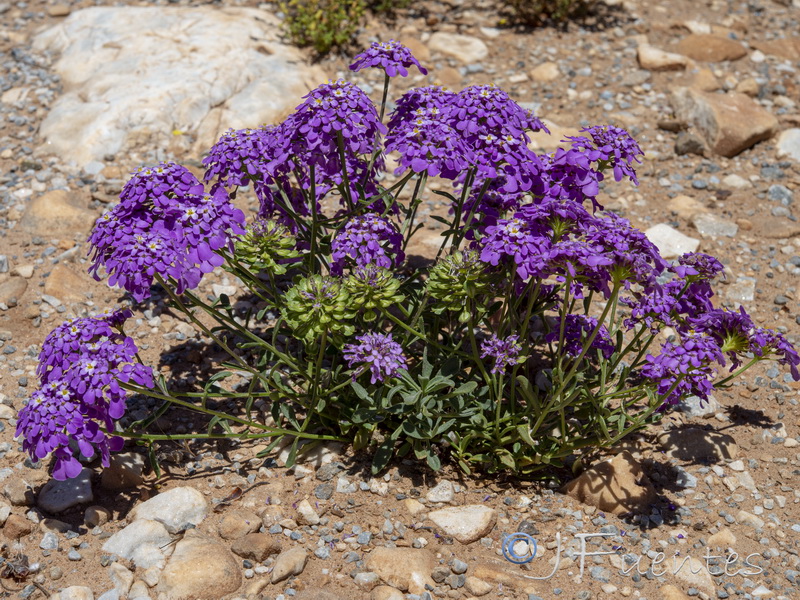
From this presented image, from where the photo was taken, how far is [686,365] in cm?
368

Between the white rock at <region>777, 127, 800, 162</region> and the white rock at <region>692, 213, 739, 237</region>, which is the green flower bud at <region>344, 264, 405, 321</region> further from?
the white rock at <region>777, 127, 800, 162</region>

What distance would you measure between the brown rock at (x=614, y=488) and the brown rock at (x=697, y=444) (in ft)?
1.19

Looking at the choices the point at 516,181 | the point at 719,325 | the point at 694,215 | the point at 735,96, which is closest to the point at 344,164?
the point at 516,181

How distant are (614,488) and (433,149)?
6.82ft

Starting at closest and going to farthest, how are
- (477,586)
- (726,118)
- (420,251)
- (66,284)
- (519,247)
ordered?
(519,247), (477,586), (66,284), (420,251), (726,118)

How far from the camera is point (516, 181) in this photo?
3.84 m

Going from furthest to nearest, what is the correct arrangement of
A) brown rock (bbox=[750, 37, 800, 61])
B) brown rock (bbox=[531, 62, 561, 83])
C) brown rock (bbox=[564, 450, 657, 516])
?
brown rock (bbox=[750, 37, 800, 61])
brown rock (bbox=[531, 62, 561, 83])
brown rock (bbox=[564, 450, 657, 516])

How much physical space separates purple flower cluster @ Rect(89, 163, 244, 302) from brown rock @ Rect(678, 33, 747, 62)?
257 inches

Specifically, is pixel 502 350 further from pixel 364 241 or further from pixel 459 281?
pixel 364 241

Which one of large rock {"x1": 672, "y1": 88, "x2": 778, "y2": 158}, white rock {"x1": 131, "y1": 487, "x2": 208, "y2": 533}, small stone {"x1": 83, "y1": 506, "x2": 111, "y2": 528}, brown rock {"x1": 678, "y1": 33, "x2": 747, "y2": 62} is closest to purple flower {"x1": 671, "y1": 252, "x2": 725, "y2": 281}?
white rock {"x1": 131, "y1": 487, "x2": 208, "y2": 533}

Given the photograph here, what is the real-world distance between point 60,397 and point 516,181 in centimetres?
229

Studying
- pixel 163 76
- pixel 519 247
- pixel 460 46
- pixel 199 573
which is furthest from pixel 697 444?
pixel 163 76

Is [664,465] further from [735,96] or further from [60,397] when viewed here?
[735,96]

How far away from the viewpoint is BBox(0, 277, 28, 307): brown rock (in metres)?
5.49
